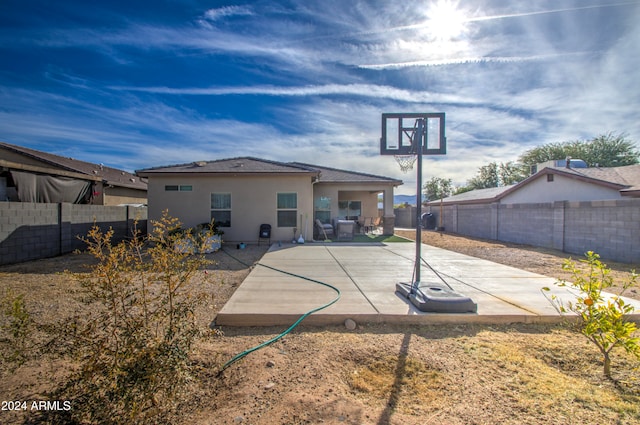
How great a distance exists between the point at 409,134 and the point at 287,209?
6.87m

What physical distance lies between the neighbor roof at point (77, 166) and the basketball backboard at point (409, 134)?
52.8ft

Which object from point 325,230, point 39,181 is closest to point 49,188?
point 39,181

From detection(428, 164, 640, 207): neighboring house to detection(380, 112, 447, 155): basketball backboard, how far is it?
10401 mm

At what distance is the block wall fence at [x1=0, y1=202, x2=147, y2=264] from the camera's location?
275 inches

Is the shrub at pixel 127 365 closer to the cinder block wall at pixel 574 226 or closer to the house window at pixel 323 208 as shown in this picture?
the cinder block wall at pixel 574 226

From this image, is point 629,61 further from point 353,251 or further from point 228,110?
point 228,110

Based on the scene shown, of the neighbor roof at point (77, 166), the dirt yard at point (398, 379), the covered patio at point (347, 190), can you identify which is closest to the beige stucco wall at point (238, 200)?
the covered patio at point (347, 190)

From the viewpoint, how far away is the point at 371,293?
435 centimetres

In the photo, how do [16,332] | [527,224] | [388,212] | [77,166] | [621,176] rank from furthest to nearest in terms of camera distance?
[77,166] < [388,212] < [527,224] < [621,176] < [16,332]

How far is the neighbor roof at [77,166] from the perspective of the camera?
588 inches

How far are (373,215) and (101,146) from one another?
16.0 m

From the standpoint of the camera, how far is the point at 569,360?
101 inches

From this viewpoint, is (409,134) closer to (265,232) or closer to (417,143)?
(417,143)

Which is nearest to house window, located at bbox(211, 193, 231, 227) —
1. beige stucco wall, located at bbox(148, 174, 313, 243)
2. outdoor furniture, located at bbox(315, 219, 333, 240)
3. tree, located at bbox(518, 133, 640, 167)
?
beige stucco wall, located at bbox(148, 174, 313, 243)
